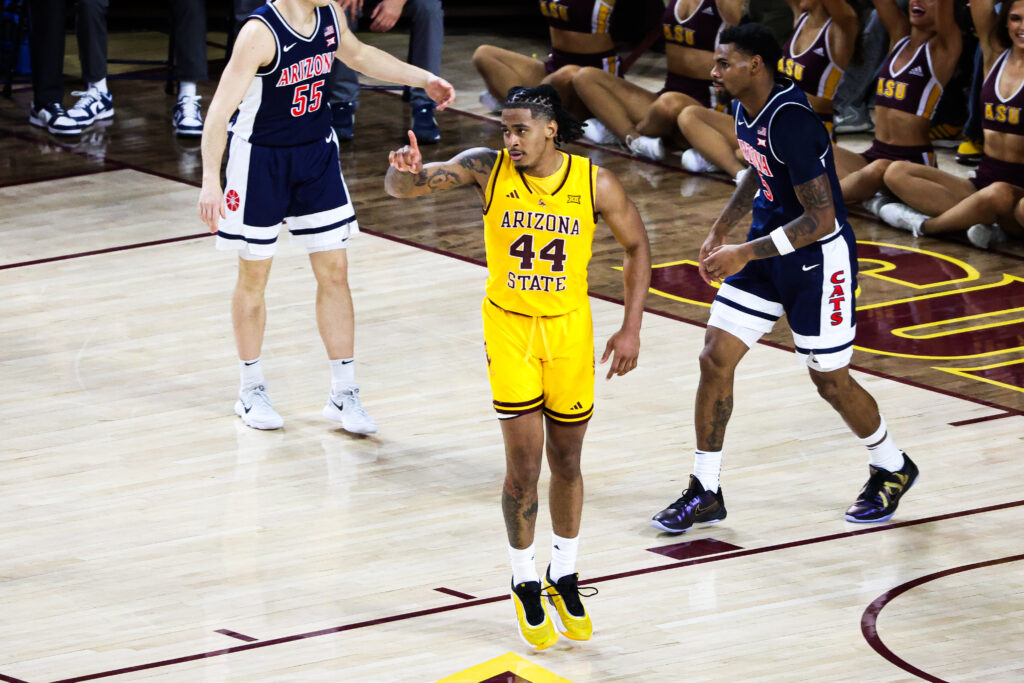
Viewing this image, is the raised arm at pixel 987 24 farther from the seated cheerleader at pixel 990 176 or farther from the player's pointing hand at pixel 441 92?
the player's pointing hand at pixel 441 92

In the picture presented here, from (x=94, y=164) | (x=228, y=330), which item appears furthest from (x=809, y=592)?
(x=94, y=164)

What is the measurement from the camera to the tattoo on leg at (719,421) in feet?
18.2

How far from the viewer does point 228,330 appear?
24.4 ft

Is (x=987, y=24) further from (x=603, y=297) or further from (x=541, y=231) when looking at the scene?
(x=541, y=231)

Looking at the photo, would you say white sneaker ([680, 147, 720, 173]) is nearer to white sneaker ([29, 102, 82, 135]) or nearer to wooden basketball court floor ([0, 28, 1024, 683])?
wooden basketball court floor ([0, 28, 1024, 683])

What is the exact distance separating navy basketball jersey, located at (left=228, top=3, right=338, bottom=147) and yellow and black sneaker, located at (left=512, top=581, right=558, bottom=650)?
7.56ft

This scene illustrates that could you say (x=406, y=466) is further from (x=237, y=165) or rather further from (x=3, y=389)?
(x=3, y=389)

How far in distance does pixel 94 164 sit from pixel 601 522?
5763mm

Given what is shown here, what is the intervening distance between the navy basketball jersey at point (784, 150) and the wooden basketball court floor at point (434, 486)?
41.6 inches

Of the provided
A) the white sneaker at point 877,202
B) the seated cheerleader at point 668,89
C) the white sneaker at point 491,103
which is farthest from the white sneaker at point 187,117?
the white sneaker at point 877,202

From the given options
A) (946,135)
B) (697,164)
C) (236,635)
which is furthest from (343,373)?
(946,135)

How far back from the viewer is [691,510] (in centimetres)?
551

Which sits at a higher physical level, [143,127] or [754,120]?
[754,120]

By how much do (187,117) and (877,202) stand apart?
15.0 feet
